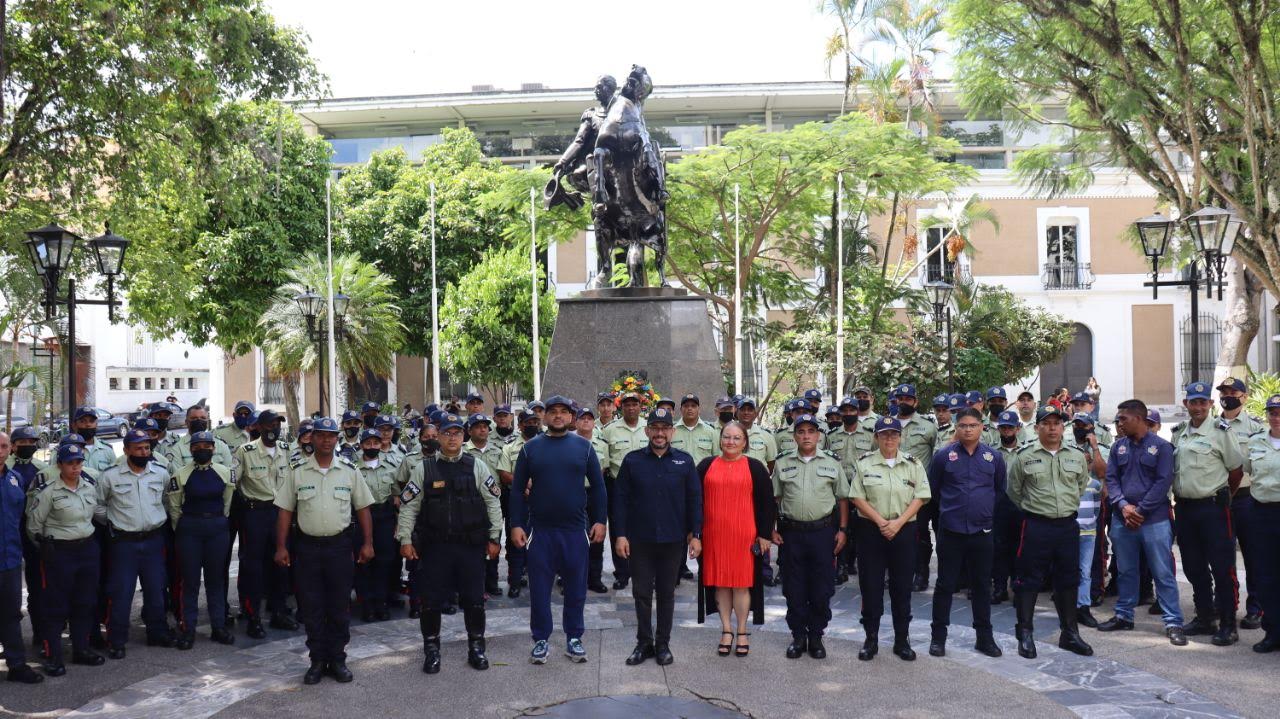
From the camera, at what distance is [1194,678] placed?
6.37 metres

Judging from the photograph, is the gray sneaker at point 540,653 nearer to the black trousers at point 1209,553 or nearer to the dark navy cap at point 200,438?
the dark navy cap at point 200,438

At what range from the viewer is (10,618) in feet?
21.7

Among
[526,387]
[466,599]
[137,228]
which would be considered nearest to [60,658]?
[466,599]

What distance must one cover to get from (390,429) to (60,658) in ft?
9.95

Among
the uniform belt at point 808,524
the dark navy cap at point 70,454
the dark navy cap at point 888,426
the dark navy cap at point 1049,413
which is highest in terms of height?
the dark navy cap at point 1049,413

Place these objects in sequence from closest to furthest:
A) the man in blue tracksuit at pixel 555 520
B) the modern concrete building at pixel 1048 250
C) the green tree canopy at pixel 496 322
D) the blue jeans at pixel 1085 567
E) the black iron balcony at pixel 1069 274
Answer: the man in blue tracksuit at pixel 555 520 → the blue jeans at pixel 1085 567 → the green tree canopy at pixel 496 322 → the modern concrete building at pixel 1048 250 → the black iron balcony at pixel 1069 274

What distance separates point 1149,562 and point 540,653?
4.56 metres

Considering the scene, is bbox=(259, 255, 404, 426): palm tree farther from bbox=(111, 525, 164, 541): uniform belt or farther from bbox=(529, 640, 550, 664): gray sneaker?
bbox=(529, 640, 550, 664): gray sneaker

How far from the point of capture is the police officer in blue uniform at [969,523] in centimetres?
697

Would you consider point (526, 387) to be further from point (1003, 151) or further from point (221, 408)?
A: point (1003, 151)

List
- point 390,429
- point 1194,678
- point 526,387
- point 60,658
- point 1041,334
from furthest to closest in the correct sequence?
point 526,387, point 1041,334, point 390,429, point 60,658, point 1194,678

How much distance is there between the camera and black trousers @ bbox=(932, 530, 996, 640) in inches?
275

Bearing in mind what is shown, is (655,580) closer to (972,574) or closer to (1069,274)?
(972,574)

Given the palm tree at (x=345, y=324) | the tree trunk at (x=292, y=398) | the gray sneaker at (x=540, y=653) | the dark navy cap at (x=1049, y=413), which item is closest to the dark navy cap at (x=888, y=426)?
the dark navy cap at (x=1049, y=413)
